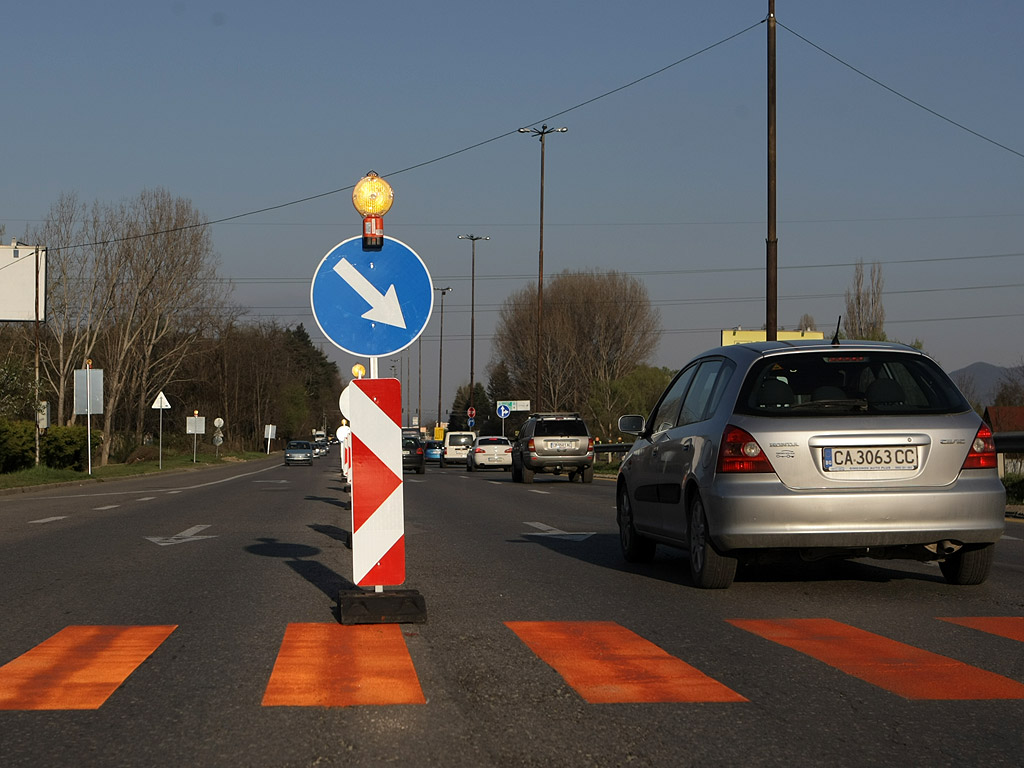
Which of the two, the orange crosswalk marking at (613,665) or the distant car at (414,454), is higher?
the orange crosswalk marking at (613,665)

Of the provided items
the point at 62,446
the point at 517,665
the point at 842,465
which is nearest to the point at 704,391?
the point at 842,465

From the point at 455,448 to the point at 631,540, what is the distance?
2039 inches

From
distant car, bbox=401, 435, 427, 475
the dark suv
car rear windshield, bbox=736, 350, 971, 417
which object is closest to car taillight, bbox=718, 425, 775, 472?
car rear windshield, bbox=736, 350, 971, 417

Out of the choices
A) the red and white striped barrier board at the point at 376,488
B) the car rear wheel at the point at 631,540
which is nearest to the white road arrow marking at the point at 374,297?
the red and white striped barrier board at the point at 376,488

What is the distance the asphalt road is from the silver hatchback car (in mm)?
396

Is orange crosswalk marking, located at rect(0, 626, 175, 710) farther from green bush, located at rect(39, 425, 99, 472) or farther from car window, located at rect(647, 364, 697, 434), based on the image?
green bush, located at rect(39, 425, 99, 472)

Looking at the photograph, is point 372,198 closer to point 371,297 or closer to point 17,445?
point 371,297

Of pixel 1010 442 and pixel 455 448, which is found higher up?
pixel 1010 442

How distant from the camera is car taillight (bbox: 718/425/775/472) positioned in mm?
7844

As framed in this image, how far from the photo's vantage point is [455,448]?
6197 centimetres

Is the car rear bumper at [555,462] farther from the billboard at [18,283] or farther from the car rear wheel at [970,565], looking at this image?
the billboard at [18,283]

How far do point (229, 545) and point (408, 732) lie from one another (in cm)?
829

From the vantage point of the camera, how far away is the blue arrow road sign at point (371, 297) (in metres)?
7.17

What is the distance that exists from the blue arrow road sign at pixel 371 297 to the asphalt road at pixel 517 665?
1684mm
